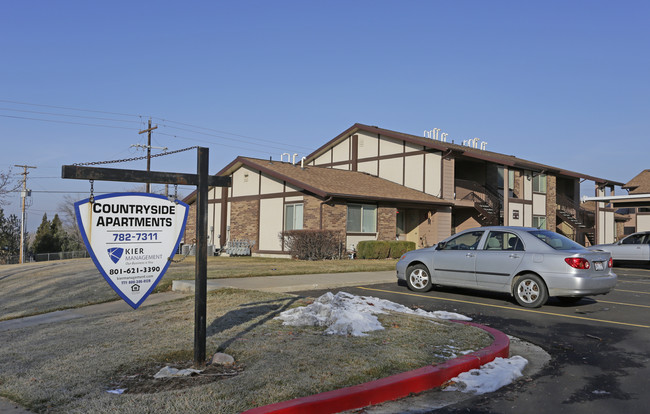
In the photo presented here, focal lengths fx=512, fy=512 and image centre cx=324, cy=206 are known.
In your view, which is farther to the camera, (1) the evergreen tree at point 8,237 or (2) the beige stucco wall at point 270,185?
(1) the evergreen tree at point 8,237

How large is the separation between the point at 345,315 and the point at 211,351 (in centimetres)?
218

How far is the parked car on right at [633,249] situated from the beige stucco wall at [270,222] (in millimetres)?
14343

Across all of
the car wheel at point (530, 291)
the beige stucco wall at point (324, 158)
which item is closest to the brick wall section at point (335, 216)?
the beige stucco wall at point (324, 158)

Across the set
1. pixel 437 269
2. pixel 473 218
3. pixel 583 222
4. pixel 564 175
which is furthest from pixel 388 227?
pixel 583 222

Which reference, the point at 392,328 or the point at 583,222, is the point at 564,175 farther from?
the point at 392,328

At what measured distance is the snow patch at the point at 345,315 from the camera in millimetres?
7031

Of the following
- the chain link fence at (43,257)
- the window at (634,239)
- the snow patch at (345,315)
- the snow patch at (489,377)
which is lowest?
the chain link fence at (43,257)

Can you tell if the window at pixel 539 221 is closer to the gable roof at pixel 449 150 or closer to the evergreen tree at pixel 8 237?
the gable roof at pixel 449 150

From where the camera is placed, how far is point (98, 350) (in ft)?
20.0

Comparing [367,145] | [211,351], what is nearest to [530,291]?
[211,351]

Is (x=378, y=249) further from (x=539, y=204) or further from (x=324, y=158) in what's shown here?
(x=539, y=204)

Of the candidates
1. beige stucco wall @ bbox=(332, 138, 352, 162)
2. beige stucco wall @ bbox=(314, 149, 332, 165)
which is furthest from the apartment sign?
beige stucco wall @ bbox=(314, 149, 332, 165)

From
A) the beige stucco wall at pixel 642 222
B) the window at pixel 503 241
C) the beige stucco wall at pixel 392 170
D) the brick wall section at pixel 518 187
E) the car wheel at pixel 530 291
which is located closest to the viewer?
the car wheel at pixel 530 291

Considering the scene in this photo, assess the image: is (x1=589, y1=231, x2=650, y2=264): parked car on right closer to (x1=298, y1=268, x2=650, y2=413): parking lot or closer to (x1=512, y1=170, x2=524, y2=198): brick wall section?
(x1=298, y1=268, x2=650, y2=413): parking lot
